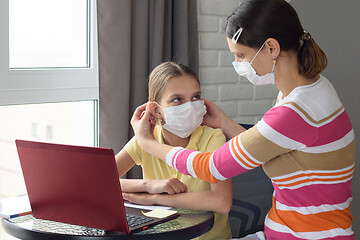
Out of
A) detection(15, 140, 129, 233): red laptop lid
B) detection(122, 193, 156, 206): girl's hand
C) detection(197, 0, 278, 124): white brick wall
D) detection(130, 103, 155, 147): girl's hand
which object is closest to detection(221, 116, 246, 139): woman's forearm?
detection(130, 103, 155, 147): girl's hand

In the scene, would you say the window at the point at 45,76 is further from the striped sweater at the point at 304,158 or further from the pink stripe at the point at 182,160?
the striped sweater at the point at 304,158

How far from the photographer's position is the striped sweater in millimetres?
1372

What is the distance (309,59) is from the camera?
1.44 m

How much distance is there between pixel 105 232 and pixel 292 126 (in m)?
0.56

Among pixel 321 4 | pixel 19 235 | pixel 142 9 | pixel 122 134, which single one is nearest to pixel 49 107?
pixel 122 134

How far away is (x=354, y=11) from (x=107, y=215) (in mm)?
1775

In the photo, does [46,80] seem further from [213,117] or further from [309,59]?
[309,59]

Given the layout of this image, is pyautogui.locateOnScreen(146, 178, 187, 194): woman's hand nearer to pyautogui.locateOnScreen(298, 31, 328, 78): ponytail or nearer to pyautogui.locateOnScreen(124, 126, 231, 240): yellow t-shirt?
pyautogui.locateOnScreen(124, 126, 231, 240): yellow t-shirt

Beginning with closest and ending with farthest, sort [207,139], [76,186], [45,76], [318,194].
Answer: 1. [76,186]
2. [318,194]
3. [207,139]
4. [45,76]

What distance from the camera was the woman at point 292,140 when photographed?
138 cm

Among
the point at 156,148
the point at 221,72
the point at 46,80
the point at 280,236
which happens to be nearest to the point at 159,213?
the point at 156,148

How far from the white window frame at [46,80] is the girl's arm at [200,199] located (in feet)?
2.44

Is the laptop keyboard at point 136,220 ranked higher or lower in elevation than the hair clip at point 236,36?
lower

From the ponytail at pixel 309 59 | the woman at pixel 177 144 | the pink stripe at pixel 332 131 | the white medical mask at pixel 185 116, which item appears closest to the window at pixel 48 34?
the woman at pixel 177 144
